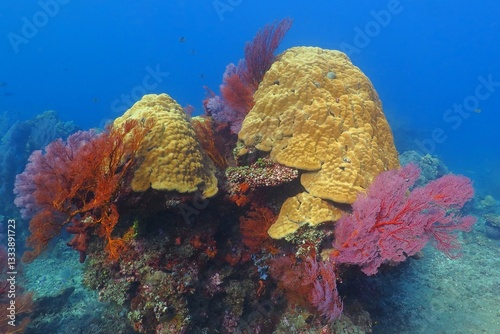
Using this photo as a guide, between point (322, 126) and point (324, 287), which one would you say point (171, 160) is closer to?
point (322, 126)

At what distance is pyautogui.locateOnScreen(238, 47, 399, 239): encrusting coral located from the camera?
4.64 metres

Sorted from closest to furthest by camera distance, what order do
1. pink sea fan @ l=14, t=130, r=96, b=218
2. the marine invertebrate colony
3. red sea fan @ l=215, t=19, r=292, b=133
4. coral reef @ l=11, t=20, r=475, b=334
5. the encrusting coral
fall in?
1. the marine invertebrate colony
2. coral reef @ l=11, t=20, r=475, b=334
3. pink sea fan @ l=14, t=130, r=96, b=218
4. the encrusting coral
5. red sea fan @ l=215, t=19, r=292, b=133

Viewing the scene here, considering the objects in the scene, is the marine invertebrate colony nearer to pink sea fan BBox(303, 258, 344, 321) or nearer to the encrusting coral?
the encrusting coral

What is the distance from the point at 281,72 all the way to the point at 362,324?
4759mm

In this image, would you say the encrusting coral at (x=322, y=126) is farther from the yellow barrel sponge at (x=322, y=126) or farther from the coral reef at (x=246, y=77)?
the coral reef at (x=246, y=77)

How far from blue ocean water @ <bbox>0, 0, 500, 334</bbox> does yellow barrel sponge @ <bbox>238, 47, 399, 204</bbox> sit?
228 ft

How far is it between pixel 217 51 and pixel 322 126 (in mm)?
131633

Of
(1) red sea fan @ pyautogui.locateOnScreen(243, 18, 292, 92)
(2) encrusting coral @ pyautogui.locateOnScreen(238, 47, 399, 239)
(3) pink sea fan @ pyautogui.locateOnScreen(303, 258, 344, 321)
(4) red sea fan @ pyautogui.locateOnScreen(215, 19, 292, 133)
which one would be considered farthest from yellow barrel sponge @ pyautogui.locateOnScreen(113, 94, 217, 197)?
(1) red sea fan @ pyautogui.locateOnScreen(243, 18, 292, 92)

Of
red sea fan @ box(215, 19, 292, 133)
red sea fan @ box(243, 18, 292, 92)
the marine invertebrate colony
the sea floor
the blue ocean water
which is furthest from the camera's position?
the blue ocean water

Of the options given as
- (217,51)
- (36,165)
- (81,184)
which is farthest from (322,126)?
(217,51)

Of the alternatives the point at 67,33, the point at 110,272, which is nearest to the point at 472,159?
the point at 110,272

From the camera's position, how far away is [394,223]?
399 centimetres

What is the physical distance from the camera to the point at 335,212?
439 centimetres

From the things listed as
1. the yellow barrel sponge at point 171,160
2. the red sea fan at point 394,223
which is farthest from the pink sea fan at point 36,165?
the red sea fan at point 394,223
